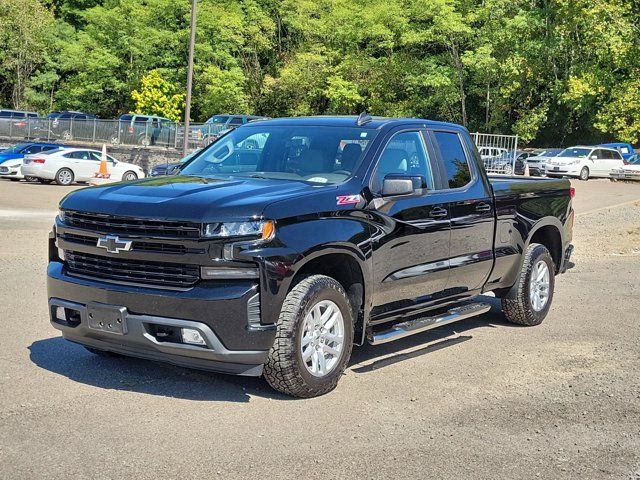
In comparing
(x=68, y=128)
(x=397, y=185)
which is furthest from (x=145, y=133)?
(x=397, y=185)

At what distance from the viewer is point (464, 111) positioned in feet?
182

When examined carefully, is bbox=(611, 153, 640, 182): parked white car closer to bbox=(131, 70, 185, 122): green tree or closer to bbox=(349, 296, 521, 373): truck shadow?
bbox=(131, 70, 185, 122): green tree

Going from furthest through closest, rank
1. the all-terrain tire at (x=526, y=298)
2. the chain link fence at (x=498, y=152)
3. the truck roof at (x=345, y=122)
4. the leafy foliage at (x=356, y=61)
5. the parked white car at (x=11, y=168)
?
the leafy foliage at (x=356, y=61) < the chain link fence at (x=498, y=152) < the parked white car at (x=11, y=168) < the all-terrain tire at (x=526, y=298) < the truck roof at (x=345, y=122)

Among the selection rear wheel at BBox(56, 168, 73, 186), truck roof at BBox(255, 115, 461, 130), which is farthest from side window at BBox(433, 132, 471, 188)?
rear wheel at BBox(56, 168, 73, 186)

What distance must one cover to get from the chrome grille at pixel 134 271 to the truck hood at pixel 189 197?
1.03 ft

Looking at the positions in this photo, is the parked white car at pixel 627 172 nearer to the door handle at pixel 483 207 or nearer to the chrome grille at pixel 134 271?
the door handle at pixel 483 207

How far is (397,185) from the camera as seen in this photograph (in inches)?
252

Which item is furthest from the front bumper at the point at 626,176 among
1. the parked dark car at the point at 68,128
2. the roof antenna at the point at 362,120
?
the roof antenna at the point at 362,120

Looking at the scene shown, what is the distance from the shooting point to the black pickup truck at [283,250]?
18.1 feet

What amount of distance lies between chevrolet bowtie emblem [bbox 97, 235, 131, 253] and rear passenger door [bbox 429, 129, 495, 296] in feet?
9.07

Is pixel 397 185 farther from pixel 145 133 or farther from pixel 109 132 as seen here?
pixel 109 132

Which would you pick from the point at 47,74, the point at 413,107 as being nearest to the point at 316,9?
the point at 413,107

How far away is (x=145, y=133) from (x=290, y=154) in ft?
122

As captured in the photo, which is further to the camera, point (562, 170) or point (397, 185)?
point (562, 170)
